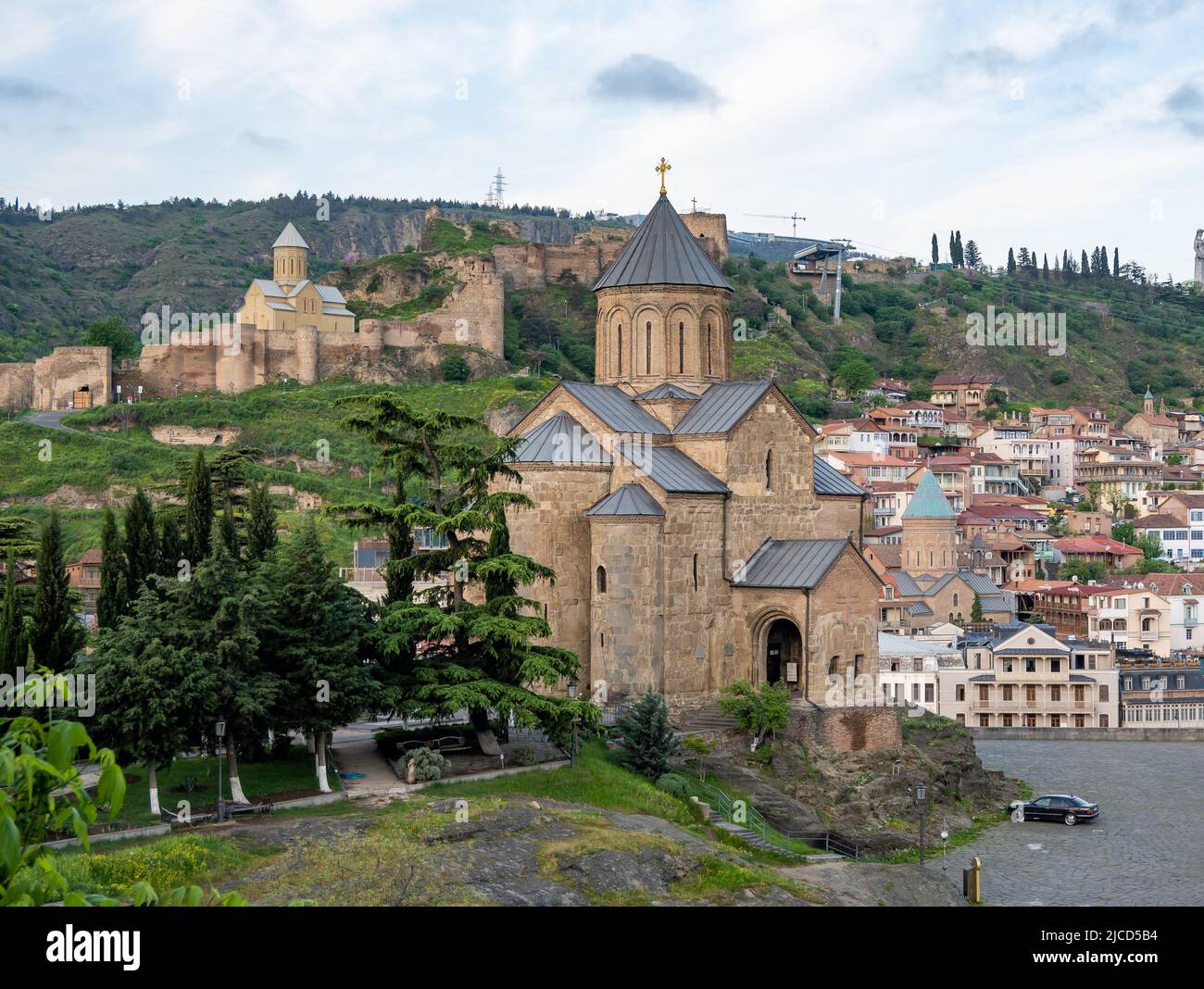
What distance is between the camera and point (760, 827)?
88.8 ft

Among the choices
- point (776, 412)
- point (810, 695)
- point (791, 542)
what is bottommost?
point (810, 695)

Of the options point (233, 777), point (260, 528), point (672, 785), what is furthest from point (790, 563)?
point (233, 777)

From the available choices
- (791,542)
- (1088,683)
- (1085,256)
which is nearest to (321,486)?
(1088,683)

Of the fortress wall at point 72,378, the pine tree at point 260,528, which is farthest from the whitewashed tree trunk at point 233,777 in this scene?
the fortress wall at point 72,378

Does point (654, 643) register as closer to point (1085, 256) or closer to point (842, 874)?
point (842, 874)

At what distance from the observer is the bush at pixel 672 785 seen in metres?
26.5

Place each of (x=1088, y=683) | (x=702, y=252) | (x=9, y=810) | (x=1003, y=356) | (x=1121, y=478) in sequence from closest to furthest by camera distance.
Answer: (x=9, y=810) → (x=702, y=252) → (x=1088, y=683) → (x=1121, y=478) → (x=1003, y=356)

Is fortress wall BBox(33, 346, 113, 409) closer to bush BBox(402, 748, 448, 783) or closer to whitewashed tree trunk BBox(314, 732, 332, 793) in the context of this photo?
bush BBox(402, 748, 448, 783)

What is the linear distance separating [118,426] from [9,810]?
7426cm

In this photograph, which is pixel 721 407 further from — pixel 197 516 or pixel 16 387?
pixel 16 387

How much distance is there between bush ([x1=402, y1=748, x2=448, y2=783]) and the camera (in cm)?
2394

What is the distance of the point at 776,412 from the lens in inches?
1334

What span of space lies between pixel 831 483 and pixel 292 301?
2290 inches

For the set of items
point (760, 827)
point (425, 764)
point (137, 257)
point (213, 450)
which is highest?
point (137, 257)
